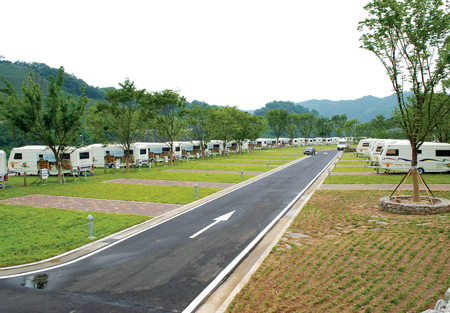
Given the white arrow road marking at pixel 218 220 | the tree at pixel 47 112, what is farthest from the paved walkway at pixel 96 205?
the tree at pixel 47 112

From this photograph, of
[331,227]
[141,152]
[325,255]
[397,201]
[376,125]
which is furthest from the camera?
[376,125]

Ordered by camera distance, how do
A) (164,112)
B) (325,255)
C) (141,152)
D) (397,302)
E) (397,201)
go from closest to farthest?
(397,302)
(325,255)
(397,201)
(141,152)
(164,112)

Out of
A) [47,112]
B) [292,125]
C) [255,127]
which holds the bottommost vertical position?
Answer: [47,112]

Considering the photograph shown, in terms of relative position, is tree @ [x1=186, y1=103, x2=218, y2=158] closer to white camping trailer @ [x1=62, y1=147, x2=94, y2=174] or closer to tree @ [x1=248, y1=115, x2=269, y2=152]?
tree @ [x1=248, y1=115, x2=269, y2=152]

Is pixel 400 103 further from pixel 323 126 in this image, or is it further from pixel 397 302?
pixel 323 126

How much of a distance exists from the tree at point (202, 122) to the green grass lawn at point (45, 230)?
109ft

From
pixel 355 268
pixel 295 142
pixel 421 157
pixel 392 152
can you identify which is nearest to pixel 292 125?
pixel 295 142

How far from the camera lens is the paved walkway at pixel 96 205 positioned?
14.2 meters

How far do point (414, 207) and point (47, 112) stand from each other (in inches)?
953

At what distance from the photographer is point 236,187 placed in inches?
813

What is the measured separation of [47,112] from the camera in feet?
75.3

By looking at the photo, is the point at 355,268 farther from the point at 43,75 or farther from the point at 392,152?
the point at 43,75

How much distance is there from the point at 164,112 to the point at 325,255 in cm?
3336

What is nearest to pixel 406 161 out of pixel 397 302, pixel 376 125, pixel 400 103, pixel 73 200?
pixel 400 103
